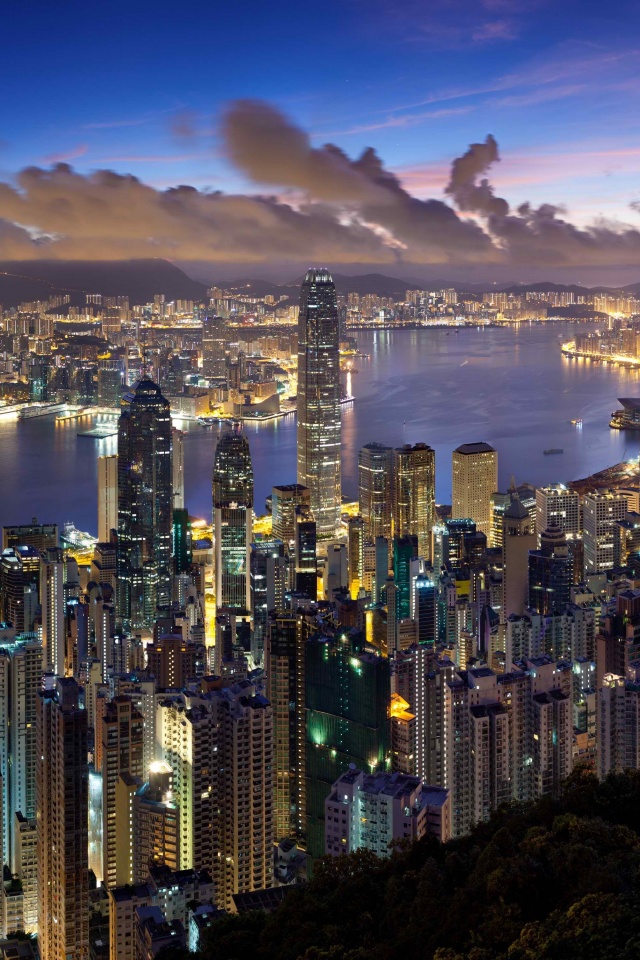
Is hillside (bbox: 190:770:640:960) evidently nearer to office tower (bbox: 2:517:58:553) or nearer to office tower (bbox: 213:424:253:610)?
office tower (bbox: 213:424:253:610)

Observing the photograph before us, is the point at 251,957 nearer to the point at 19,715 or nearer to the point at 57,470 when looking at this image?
the point at 19,715

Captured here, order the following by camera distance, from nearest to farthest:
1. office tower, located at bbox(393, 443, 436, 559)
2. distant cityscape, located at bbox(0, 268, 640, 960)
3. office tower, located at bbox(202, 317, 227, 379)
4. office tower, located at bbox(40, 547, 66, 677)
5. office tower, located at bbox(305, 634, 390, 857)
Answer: distant cityscape, located at bbox(0, 268, 640, 960) → office tower, located at bbox(305, 634, 390, 857) → office tower, located at bbox(40, 547, 66, 677) → office tower, located at bbox(393, 443, 436, 559) → office tower, located at bbox(202, 317, 227, 379)

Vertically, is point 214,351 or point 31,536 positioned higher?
point 214,351

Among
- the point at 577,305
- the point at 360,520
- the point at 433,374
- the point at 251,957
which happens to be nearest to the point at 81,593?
the point at 360,520

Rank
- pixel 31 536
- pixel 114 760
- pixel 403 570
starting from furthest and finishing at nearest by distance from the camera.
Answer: pixel 31 536 < pixel 403 570 < pixel 114 760

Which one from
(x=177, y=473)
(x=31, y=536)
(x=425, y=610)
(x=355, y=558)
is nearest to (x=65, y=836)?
(x=425, y=610)

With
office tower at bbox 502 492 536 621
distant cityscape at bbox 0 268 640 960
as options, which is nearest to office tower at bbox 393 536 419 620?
distant cityscape at bbox 0 268 640 960

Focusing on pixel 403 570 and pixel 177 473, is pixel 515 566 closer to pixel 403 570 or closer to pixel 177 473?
pixel 403 570
